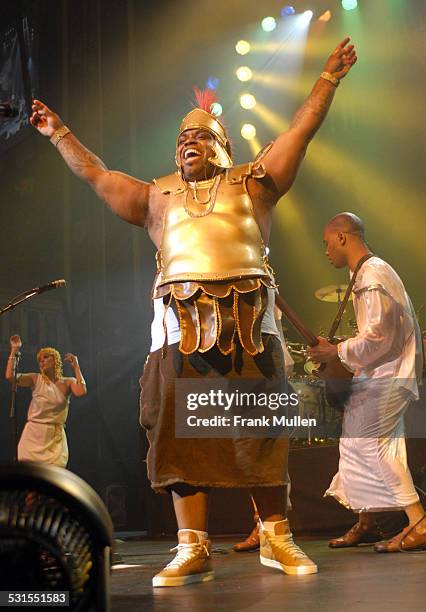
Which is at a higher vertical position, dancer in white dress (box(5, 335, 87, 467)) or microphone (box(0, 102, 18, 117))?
microphone (box(0, 102, 18, 117))

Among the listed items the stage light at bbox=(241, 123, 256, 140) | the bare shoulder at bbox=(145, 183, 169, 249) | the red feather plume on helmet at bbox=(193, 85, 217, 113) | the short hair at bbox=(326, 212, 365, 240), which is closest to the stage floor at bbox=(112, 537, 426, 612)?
the bare shoulder at bbox=(145, 183, 169, 249)

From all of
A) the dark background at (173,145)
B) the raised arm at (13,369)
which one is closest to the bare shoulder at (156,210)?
the raised arm at (13,369)

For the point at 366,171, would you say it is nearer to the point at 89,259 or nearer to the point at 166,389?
the point at 89,259

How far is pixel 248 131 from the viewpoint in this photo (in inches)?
355

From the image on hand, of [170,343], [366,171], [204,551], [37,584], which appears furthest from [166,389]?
[366,171]

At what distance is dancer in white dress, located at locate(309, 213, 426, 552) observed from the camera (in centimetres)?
388

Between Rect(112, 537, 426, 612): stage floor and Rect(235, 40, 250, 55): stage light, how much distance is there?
6.57m

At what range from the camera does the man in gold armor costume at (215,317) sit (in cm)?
274

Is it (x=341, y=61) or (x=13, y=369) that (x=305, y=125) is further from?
(x=13, y=369)

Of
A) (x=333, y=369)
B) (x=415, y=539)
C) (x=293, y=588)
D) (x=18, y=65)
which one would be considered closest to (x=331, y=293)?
(x=333, y=369)

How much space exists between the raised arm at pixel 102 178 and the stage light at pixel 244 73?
5.91 m

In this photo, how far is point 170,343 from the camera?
2.88m

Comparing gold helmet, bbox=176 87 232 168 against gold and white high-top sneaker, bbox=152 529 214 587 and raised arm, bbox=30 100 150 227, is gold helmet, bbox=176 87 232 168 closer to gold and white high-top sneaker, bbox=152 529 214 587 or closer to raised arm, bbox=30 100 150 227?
raised arm, bbox=30 100 150 227

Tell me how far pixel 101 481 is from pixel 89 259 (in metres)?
2.63
